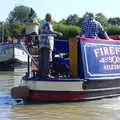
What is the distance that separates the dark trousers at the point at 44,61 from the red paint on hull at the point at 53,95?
0.47m

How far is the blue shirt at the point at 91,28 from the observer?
1375 cm

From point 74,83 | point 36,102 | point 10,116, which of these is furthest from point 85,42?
point 10,116

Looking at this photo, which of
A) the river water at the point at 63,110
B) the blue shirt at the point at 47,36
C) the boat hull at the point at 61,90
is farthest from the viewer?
the blue shirt at the point at 47,36

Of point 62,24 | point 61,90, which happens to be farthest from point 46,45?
point 62,24

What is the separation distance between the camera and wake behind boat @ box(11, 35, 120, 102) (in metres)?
12.6

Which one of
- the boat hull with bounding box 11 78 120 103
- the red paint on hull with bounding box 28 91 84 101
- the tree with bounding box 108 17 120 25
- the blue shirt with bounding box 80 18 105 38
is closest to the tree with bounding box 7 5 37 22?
the tree with bounding box 108 17 120 25

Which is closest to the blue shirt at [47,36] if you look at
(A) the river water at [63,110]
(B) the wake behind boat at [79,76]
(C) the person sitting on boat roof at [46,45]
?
(C) the person sitting on boat roof at [46,45]

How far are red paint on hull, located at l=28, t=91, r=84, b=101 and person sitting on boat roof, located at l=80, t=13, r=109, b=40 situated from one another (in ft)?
6.06

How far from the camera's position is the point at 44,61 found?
12852 mm

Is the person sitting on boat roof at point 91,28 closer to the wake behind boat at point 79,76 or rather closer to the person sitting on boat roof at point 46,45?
the wake behind boat at point 79,76

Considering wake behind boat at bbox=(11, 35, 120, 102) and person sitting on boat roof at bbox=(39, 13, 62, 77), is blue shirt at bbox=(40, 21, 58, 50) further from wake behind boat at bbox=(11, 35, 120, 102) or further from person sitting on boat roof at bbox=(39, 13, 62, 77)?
wake behind boat at bbox=(11, 35, 120, 102)

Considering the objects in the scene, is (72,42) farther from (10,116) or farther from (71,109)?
(10,116)

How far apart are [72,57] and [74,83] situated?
0.77 meters

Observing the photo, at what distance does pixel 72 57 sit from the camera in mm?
13133
